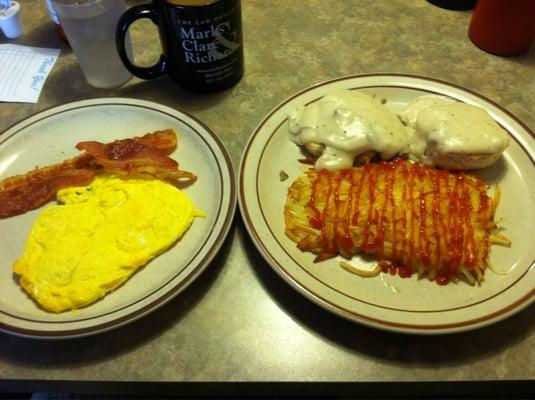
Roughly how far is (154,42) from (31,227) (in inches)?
35.7

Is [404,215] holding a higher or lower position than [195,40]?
lower

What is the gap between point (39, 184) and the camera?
1133 mm

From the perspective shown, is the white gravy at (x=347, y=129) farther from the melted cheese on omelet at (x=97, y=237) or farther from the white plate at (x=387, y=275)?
the melted cheese on omelet at (x=97, y=237)

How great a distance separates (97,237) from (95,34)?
665 millimetres

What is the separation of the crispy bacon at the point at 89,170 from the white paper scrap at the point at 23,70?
452mm

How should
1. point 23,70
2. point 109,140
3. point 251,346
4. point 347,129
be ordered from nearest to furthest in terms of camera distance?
point 251,346, point 347,129, point 109,140, point 23,70

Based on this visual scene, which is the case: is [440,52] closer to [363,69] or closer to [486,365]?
[363,69]

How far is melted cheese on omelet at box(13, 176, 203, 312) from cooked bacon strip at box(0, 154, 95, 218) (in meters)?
0.03

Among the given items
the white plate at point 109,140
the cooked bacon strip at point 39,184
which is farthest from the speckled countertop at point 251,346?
the cooked bacon strip at point 39,184

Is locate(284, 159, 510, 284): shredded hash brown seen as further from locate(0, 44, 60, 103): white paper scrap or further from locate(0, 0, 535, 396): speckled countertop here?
locate(0, 44, 60, 103): white paper scrap

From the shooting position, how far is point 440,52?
1.60m

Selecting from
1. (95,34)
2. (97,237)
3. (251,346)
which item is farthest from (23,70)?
(251,346)

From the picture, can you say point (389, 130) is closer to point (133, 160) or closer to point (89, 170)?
point (133, 160)

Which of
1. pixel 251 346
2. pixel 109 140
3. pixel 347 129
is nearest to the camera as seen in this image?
pixel 251 346
